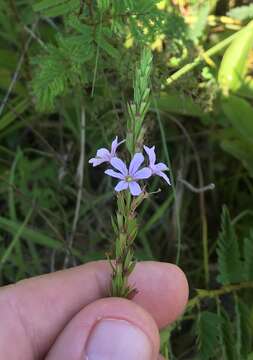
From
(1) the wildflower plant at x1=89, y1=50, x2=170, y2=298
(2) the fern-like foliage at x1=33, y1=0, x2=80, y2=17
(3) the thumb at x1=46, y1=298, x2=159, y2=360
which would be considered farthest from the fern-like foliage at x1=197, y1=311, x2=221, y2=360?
(2) the fern-like foliage at x1=33, y1=0, x2=80, y2=17

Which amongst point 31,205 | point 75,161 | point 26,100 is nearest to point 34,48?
point 26,100

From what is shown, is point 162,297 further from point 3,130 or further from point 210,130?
point 3,130

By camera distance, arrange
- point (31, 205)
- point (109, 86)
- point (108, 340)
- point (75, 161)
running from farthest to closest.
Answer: point (75, 161) → point (31, 205) → point (109, 86) → point (108, 340)

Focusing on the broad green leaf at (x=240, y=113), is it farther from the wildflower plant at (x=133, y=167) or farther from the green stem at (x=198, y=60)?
the wildflower plant at (x=133, y=167)

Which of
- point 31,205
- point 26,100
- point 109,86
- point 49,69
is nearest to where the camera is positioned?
point 49,69

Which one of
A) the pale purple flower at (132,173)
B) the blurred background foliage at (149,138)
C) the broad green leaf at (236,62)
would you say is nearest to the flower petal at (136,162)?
the pale purple flower at (132,173)

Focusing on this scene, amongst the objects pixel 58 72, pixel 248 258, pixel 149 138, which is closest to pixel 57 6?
pixel 58 72

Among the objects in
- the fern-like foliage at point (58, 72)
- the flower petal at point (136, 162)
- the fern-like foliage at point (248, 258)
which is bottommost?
the fern-like foliage at point (248, 258)

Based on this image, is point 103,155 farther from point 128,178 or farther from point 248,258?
point 248,258
